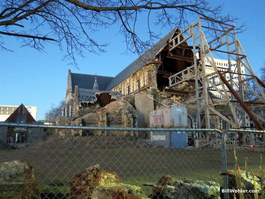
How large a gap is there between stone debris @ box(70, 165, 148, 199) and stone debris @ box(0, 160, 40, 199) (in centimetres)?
71

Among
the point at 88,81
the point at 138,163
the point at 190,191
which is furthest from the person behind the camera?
the point at 88,81

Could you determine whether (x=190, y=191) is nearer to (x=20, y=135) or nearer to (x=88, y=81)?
(x=20, y=135)

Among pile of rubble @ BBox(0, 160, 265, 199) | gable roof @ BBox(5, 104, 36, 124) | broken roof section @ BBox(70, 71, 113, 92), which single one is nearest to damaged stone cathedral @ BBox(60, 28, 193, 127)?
gable roof @ BBox(5, 104, 36, 124)

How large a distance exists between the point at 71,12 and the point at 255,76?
14952mm

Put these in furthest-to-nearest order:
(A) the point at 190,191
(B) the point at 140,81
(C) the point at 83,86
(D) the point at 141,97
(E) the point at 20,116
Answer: (C) the point at 83,86 < (B) the point at 140,81 < (E) the point at 20,116 < (D) the point at 141,97 < (A) the point at 190,191

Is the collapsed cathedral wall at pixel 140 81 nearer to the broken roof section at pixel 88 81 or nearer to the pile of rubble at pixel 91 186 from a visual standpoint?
the broken roof section at pixel 88 81

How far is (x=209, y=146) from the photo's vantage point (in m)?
14.6

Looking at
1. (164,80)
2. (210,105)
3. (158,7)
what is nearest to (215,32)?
(158,7)

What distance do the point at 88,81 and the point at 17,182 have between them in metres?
44.8

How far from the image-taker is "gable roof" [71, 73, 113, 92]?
4650 cm

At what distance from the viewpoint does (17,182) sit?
3.96m

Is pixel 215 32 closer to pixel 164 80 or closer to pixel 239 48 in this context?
pixel 239 48


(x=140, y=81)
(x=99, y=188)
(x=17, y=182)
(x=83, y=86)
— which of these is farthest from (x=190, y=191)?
(x=83, y=86)

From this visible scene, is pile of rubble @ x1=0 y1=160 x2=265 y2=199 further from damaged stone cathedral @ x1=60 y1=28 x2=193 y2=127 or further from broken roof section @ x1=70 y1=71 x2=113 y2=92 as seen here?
broken roof section @ x1=70 y1=71 x2=113 y2=92
